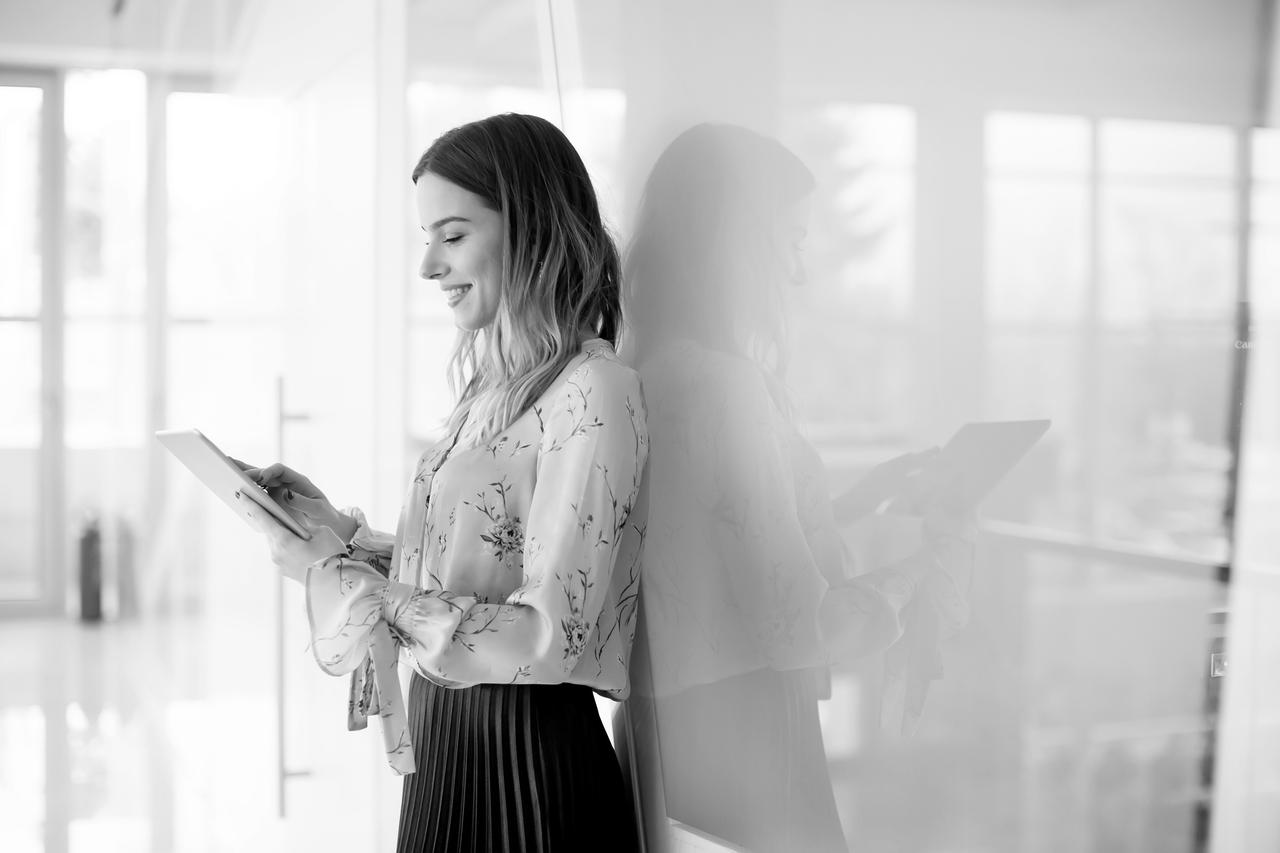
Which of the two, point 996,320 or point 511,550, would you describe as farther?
point 511,550

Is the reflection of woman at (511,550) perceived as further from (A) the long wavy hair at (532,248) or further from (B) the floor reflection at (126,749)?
(B) the floor reflection at (126,749)

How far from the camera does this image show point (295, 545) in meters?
1.23

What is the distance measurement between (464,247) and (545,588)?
0.44 meters

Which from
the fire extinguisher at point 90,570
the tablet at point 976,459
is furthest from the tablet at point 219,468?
the fire extinguisher at point 90,570

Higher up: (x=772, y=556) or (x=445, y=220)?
(x=445, y=220)

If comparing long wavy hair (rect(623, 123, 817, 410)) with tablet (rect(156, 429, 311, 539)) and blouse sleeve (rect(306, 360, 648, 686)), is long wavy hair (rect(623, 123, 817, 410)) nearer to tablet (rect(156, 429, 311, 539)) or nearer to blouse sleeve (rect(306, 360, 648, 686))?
blouse sleeve (rect(306, 360, 648, 686))

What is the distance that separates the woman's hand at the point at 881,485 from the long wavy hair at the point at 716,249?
0.41 ft

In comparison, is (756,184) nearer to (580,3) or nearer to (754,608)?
(754,608)

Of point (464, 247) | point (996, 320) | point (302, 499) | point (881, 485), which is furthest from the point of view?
point (302, 499)

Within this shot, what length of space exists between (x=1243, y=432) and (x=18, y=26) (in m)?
6.18

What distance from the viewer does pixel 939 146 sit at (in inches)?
32.1

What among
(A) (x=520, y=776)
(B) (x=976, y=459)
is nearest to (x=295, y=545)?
(A) (x=520, y=776)

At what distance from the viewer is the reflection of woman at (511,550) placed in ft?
3.78

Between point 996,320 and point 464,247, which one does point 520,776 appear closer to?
point 464,247
